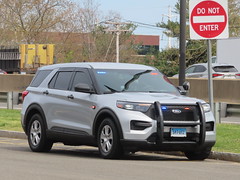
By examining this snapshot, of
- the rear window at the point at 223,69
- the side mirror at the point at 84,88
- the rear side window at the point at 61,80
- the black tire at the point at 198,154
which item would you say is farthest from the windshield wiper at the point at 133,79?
the rear window at the point at 223,69

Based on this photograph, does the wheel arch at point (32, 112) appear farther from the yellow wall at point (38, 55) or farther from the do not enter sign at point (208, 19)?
the yellow wall at point (38, 55)

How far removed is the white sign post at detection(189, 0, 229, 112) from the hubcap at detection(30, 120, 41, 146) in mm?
3385

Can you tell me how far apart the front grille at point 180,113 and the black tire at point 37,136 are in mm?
3004

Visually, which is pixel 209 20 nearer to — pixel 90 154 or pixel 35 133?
pixel 90 154

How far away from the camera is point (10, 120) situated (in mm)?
22938

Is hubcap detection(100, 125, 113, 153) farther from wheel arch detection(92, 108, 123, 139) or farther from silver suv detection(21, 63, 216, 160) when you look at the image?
wheel arch detection(92, 108, 123, 139)

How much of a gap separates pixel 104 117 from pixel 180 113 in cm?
134

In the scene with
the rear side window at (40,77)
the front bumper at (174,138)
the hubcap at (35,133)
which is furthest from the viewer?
the rear side window at (40,77)

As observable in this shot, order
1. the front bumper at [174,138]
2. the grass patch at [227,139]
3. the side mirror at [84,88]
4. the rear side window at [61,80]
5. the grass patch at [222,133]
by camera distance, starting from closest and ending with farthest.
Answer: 1. the front bumper at [174,138]
2. the side mirror at [84,88]
3. the grass patch at [227,139]
4. the grass patch at [222,133]
5. the rear side window at [61,80]

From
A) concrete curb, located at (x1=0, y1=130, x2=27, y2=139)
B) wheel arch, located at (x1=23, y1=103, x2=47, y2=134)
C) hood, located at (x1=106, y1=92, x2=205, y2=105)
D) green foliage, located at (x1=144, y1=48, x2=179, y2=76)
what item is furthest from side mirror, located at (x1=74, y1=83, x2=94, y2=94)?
green foliage, located at (x1=144, y1=48, x2=179, y2=76)

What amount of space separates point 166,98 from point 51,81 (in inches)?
120

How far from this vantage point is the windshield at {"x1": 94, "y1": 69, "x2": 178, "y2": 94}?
1402 centimetres

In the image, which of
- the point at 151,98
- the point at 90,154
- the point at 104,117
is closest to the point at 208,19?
the point at 151,98

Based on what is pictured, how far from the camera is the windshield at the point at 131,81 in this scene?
46.0ft
